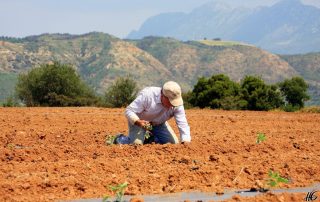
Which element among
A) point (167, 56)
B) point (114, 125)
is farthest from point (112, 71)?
point (114, 125)

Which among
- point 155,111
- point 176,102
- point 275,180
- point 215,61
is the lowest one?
point 275,180

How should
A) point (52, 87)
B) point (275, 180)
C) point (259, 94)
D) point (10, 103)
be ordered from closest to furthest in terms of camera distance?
1. point (275, 180)
2. point (259, 94)
3. point (10, 103)
4. point (52, 87)

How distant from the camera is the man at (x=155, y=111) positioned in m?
9.53

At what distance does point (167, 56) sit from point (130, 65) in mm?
27121

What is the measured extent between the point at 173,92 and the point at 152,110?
759mm

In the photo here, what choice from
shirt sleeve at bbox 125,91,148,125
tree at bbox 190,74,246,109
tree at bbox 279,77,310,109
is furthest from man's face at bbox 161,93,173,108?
tree at bbox 279,77,310,109

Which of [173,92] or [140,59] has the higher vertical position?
[140,59]

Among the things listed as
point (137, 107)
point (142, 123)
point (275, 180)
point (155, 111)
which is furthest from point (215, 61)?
point (275, 180)

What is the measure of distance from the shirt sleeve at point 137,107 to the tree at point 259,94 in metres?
20.9

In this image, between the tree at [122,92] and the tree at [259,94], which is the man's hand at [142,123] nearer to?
the tree at [259,94]

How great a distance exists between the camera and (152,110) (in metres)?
9.98

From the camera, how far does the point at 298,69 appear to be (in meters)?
179

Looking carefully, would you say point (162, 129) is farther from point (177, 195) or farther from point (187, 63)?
point (187, 63)

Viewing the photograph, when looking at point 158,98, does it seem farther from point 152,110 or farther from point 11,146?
point 11,146
